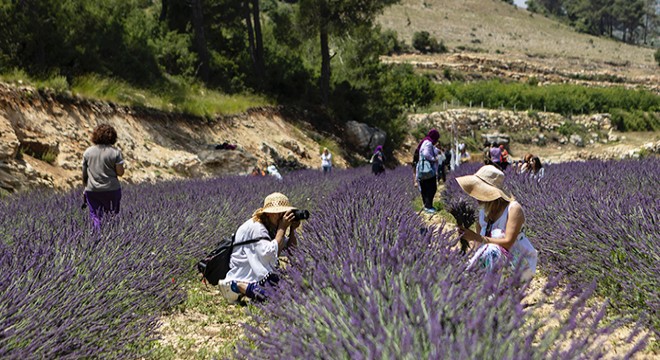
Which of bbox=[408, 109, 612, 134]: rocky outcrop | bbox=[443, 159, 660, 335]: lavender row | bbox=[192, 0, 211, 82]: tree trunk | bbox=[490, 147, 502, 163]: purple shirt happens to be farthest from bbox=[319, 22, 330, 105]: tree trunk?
bbox=[443, 159, 660, 335]: lavender row

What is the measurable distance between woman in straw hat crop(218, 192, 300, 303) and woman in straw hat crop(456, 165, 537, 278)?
1.09 metres

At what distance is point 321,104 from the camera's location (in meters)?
20.6

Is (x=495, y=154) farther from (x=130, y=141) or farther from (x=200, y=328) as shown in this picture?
(x=200, y=328)

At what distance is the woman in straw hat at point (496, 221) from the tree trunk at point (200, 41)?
14.7m

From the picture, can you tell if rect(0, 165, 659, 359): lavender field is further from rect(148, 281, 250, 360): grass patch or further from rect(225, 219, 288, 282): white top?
rect(225, 219, 288, 282): white top

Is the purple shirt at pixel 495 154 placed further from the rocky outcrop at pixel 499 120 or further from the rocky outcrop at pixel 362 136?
the rocky outcrop at pixel 499 120

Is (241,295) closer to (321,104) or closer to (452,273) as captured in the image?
(452,273)

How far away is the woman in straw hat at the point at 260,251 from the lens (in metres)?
3.21

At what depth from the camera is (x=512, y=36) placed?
72.9m

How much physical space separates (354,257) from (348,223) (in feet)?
3.44

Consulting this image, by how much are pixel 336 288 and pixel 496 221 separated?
140 cm

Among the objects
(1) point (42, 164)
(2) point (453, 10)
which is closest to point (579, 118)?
(1) point (42, 164)

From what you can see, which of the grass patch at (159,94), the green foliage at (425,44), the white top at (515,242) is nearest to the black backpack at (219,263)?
the white top at (515,242)

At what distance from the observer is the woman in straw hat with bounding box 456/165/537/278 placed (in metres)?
2.84
